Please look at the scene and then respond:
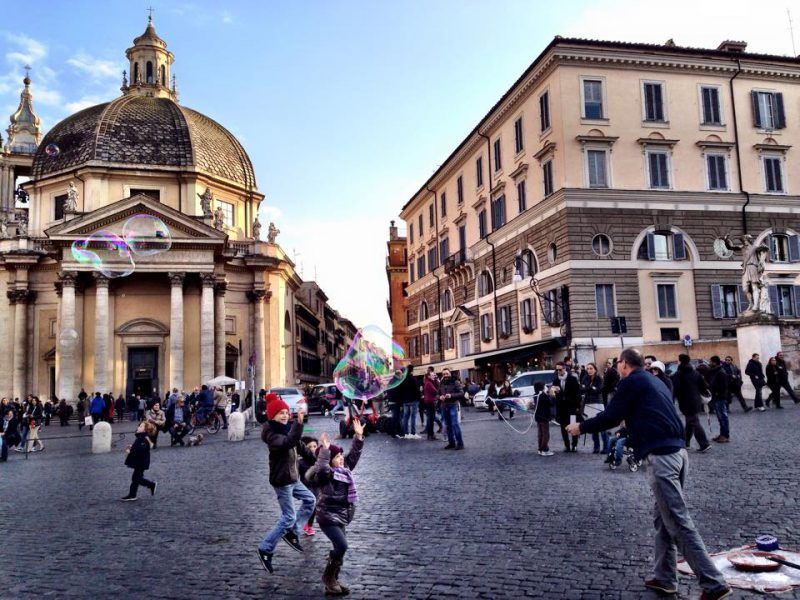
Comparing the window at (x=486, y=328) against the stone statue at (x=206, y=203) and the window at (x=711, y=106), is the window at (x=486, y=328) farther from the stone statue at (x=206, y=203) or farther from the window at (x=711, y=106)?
the stone statue at (x=206, y=203)

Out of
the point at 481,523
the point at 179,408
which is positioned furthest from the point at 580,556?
the point at 179,408

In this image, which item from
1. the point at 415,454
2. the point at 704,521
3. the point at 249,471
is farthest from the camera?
the point at 415,454

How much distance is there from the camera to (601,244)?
35906mm

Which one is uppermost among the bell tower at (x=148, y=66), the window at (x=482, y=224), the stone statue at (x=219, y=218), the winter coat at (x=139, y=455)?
the bell tower at (x=148, y=66)

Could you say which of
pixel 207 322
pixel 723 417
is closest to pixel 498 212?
pixel 207 322

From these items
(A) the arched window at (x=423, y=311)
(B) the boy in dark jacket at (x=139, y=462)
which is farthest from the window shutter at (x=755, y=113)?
(B) the boy in dark jacket at (x=139, y=462)

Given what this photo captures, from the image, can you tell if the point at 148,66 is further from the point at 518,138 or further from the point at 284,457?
the point at 284,457

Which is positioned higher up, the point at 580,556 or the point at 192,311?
the point at 192,311

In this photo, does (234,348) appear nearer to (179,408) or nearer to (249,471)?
(179,408)

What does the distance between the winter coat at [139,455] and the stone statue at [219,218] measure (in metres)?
35.2

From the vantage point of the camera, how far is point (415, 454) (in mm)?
15820

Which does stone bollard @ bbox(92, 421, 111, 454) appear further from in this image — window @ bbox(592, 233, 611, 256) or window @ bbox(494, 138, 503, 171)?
window @ bbox(494, 138, 503, 171)

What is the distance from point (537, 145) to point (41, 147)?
33.4 m

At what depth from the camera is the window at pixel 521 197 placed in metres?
40.1
